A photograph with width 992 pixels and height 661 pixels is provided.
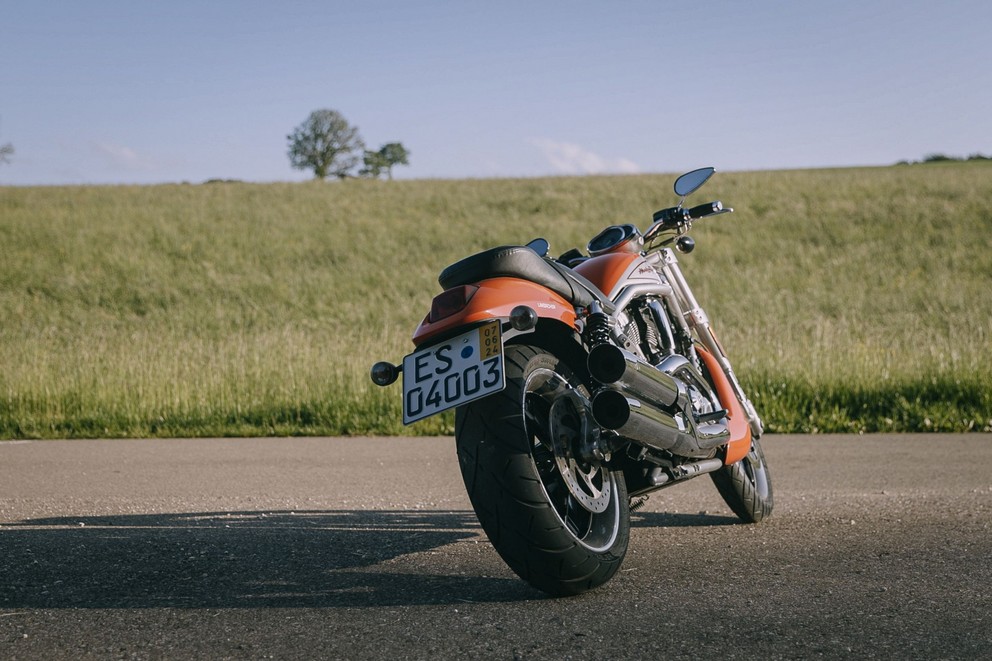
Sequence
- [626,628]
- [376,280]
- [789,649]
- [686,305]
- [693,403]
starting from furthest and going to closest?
[376,280] < [686,305] < [693,403] < [626,628] < [789,649]

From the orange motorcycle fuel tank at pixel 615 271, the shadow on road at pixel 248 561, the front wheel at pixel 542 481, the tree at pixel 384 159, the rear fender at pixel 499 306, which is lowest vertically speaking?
the shadow on road at pixel 248 561

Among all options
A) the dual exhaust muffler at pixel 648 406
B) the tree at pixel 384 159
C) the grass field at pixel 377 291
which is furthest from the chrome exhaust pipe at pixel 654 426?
the tree at pixel 384 159

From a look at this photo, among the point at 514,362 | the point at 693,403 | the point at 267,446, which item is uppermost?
A: the point at 514,362

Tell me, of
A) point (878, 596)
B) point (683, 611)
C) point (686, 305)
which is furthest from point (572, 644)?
point (686, 305)

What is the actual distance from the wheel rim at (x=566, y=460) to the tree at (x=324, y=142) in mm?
83021

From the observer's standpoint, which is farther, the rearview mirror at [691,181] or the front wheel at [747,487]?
the rearview mirror at [691,181]

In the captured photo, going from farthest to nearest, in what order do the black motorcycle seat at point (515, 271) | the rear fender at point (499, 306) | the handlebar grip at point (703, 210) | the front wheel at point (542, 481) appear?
the handlebar grip at point (703, 210)
the black motorcycle seat at point (515, 271)
the rear fender at point (499, 306)
the front wheel at point (542, 481)

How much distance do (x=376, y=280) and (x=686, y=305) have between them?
19.9 meters

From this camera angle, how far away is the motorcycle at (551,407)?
10.5 feet

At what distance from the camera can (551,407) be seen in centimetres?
341

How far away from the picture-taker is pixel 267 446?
738 cm

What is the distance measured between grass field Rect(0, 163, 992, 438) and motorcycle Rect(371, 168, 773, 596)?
4.58 m

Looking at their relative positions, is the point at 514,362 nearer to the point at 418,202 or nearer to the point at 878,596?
the point at 878,596

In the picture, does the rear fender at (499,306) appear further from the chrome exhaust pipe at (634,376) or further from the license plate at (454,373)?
the chrome exhaust pipe at (634,376)
